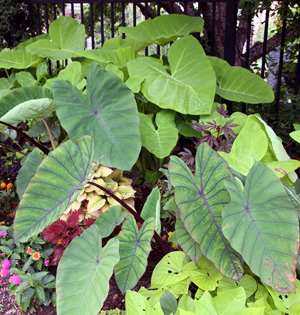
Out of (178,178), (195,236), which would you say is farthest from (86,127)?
(195,236)

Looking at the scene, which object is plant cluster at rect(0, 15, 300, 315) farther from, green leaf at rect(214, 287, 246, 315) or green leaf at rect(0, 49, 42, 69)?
green leaf at rect(0, 49, 42, 69)

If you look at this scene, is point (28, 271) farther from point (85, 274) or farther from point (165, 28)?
point (165, 28)

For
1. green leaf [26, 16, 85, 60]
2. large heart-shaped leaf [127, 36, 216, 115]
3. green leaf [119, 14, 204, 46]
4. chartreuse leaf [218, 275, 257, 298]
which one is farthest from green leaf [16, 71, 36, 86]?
chartreuse leaf [218, 275, 257, 298]

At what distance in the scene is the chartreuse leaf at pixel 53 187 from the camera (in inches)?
43.0

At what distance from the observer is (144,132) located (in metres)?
2.01

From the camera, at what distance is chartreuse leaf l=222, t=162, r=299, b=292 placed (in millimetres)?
1067

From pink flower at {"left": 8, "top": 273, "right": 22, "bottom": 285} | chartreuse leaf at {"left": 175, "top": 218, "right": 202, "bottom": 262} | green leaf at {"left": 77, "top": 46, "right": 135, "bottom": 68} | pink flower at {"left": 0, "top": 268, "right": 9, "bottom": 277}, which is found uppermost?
green leaf at {"left": 77, "top": 46, "right": 135, "bottom": 68}

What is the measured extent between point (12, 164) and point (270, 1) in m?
2.19

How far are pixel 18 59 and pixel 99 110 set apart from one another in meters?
1.44

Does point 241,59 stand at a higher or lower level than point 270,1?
lower

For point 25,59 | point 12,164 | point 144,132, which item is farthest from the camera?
point 25,59

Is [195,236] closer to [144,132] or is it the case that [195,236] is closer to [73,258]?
[73,258]

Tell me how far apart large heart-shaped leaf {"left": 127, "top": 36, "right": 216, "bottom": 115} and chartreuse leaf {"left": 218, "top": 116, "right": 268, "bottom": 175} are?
54cm

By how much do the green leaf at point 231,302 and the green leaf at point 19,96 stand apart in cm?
153
